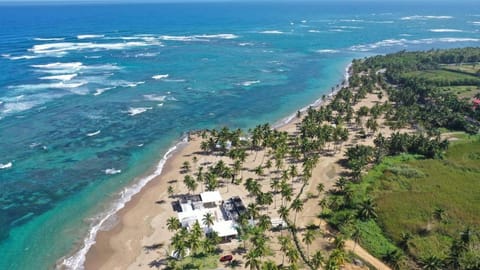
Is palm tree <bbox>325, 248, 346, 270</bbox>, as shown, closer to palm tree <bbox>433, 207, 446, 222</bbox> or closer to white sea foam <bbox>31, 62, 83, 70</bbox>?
palm tree <bbox>433, 207, 446, 222</bbox>

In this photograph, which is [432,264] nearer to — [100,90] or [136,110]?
[136,110]

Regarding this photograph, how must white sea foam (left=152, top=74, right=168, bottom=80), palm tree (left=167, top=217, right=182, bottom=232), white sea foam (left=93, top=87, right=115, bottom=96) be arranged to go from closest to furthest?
palm tree (left=167, top=217, right=182, bottom=232) → white sea foam (left=93, top=87, right=115, bottom=96) → white sea foam (left=152, top=74, right=168, bottom=80)

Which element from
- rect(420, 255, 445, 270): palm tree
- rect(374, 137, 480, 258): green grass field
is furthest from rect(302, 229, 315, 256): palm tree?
rect(420, 255, 445, 270): palm tree

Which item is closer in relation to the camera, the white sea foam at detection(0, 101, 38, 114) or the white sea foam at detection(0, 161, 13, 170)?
the white sea foam at detection(0, 161, 13, 170)

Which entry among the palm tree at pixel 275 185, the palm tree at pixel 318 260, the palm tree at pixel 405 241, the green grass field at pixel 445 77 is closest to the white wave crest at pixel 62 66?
the palm tree at pixel 275 185

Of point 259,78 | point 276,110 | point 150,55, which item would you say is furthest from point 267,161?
point 150,55
